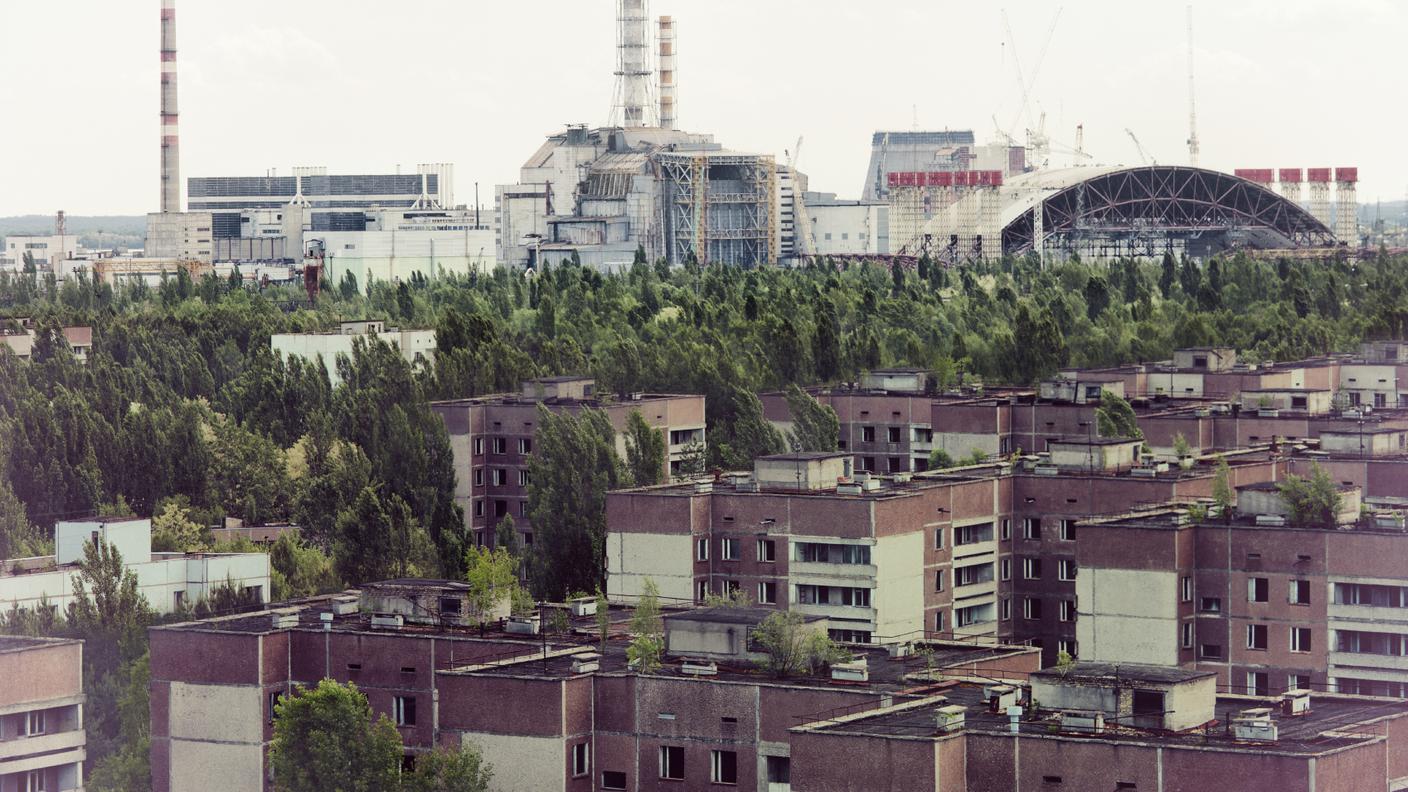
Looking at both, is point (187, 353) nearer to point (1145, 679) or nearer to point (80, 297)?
point (80, 297)

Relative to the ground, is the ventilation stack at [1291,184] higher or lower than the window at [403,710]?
higher

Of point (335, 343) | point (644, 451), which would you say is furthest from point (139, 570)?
point (335, 343)

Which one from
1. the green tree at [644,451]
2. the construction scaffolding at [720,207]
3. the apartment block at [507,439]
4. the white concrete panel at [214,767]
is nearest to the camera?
the white concrete panel at [214,767]

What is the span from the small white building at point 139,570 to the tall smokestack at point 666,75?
8077cm

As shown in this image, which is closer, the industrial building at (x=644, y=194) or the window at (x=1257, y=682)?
the window at (x=1257, y=682)

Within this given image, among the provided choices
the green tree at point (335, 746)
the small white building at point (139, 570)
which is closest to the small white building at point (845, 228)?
the small white building at point (139, 570)

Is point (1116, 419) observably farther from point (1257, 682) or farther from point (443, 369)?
point (443, 369)

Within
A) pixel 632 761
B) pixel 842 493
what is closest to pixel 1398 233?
pixel 842 493

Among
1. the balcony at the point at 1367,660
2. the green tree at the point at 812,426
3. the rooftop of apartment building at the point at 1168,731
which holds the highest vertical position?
the green tree at the point at 812,426

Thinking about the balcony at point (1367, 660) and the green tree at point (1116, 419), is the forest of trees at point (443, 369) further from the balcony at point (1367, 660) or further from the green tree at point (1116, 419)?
the balcony at point (1367, 660)

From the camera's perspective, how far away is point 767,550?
28984 millimetres

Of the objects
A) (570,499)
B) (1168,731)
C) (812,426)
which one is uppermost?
(812,426)

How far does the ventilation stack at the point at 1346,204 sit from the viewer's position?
344ft

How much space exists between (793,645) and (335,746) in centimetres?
402
